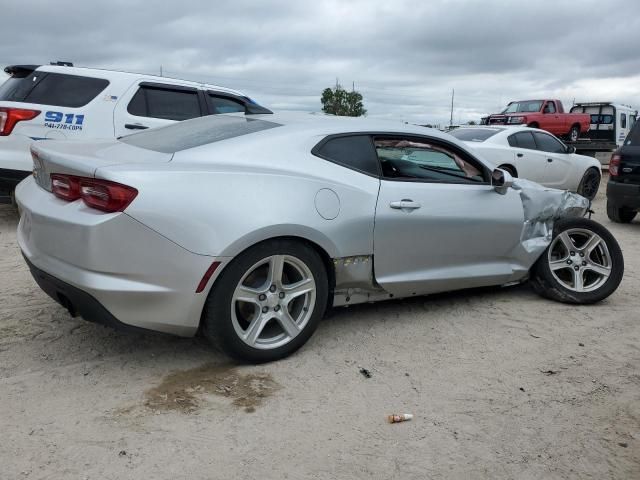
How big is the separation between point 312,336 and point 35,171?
1.99 meters

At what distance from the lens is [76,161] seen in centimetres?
325

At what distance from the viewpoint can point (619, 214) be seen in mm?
9625

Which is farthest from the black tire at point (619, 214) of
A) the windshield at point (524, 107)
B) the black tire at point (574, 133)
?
the black tire at point (574, 133)

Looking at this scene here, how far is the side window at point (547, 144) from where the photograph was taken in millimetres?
11032

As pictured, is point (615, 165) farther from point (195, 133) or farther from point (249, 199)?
point (249, 199)

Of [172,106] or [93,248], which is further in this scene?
[172,106]

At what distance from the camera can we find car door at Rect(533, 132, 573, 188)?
36.0ft

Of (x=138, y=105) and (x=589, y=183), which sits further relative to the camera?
(x=589, y=183)

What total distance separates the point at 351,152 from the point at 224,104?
4.67 meters

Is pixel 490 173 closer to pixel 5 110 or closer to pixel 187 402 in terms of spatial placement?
pixel 187 402

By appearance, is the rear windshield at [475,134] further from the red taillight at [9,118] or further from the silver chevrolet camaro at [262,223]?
the red taillight at [9,118]

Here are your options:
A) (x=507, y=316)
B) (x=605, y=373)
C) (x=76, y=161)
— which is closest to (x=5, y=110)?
(x=76, y=161)

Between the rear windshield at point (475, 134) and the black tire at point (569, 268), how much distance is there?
5489 mm

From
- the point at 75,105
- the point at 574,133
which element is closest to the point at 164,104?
the point at 75,105
